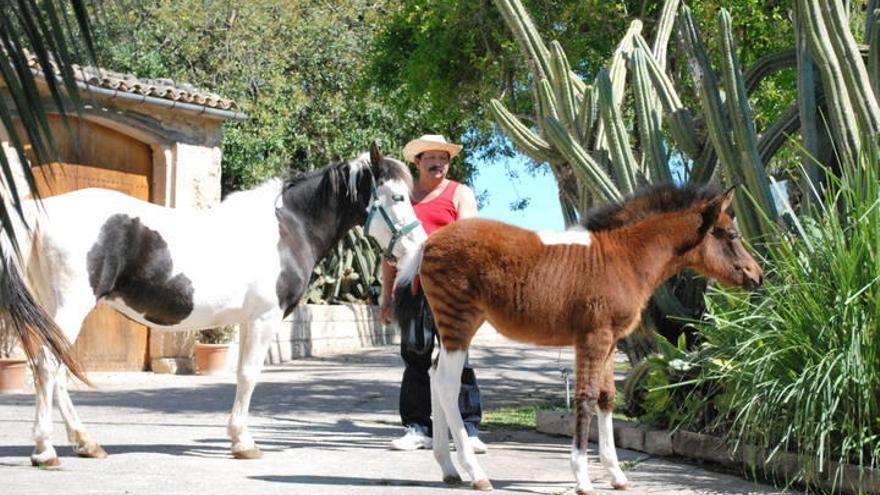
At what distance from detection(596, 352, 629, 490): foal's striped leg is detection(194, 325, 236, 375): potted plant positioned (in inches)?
318

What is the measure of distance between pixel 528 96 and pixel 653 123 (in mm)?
7970

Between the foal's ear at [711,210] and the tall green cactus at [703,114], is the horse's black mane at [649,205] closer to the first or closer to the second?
the foal's ear at [711,210]

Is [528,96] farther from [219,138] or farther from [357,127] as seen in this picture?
[357,127]

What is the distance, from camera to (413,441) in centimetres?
708

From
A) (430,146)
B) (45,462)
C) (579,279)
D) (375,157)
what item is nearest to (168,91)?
(375,157)

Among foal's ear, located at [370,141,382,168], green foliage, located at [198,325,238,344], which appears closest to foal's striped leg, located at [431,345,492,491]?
foal's ear, located at [370,141,382,168]

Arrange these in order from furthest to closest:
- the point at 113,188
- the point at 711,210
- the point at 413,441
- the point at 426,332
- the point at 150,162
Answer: the point at 150,162 → the point at 113,188 → the point at 413,441 → the point at 426,332 → the point at 711,210

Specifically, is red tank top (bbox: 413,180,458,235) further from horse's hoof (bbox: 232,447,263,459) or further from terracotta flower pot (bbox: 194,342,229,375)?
terracotta flower pot (bbox: 194,342,229,375)

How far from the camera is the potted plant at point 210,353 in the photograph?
12.9 m

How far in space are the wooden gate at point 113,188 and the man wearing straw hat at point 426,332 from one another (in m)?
5.99

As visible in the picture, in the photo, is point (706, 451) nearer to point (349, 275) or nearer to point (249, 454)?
point (249, 454)

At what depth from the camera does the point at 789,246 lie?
18.9ft

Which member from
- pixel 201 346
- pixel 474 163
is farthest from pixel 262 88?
pixel 201 346

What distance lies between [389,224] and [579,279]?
6.37ft
